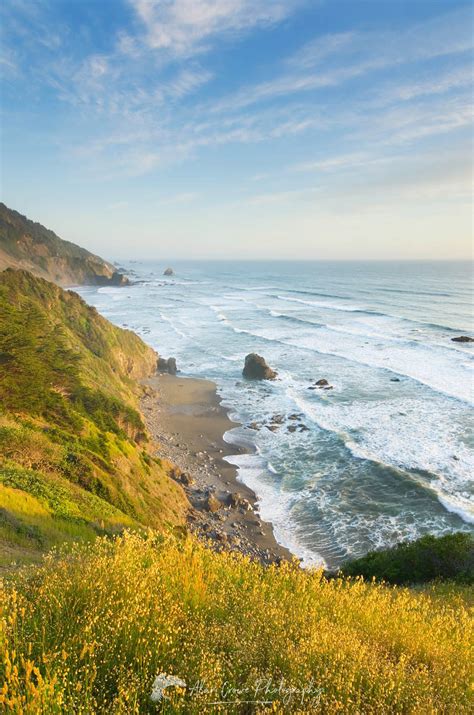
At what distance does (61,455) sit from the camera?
16578 millimetres

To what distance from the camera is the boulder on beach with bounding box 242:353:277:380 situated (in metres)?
46.5

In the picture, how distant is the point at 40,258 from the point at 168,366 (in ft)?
310

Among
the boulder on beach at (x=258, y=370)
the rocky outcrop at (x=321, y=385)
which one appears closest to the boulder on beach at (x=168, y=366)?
the boulder on beach at (x=258, y=370)

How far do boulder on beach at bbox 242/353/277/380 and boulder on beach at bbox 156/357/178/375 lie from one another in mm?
8763

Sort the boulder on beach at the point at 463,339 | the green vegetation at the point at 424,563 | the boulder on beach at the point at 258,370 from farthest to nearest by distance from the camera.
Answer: the boulder on beach at the point at 463,339 → the boulder on beach at the point at 258,370 → the green vegetation at the point at 424,563

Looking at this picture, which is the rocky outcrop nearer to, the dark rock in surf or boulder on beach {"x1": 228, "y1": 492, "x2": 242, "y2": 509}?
the dark rock in surf

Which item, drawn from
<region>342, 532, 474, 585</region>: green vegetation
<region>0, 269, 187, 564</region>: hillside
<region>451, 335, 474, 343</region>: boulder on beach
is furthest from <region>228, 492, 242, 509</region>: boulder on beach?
<region>451, 335, 474, 343</region>: boulder on beach

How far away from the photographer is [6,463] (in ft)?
45.9

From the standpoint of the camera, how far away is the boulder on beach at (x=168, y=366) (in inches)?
1945

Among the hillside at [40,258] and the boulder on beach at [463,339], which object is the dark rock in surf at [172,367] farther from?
the hillside at [40,258]

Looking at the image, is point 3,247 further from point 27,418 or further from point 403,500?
point 403,500

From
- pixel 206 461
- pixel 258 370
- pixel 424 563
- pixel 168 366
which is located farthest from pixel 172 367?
pixel 424 563

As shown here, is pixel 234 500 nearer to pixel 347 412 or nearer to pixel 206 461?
pixel 206 461

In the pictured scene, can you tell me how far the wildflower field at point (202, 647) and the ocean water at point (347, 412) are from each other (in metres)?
15.1
